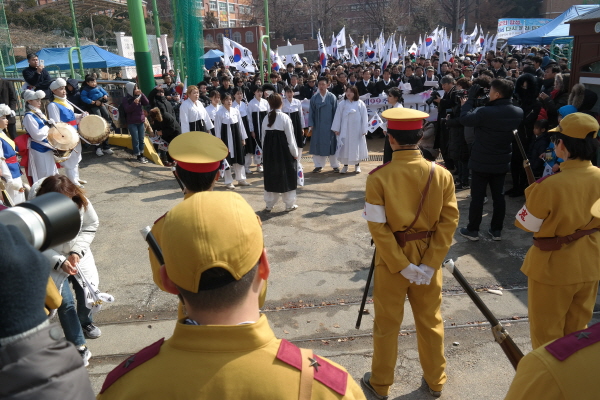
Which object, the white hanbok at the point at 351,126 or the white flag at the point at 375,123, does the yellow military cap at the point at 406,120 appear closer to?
the white hanbok at the point at 351,126

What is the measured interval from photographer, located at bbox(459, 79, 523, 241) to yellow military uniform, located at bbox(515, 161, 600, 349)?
2.49m

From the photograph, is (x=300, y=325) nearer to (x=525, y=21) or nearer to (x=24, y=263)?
(x=24, y=263)

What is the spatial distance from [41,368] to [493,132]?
5599 millimetres

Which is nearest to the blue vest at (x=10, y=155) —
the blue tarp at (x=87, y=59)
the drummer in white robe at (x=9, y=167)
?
the drummer in white robe at (x=9, y=167)

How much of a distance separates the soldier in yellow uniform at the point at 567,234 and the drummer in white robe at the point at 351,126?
256 inches

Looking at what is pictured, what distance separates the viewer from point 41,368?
0.84 meters

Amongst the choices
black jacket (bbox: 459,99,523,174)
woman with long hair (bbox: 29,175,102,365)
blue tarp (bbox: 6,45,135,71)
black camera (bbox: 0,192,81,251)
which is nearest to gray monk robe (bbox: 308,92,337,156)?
black jacket (bbox: 459,99,523,174)

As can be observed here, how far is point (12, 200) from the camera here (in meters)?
6.47

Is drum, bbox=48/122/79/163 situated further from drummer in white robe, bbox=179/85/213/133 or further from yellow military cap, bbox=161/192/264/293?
yellow military cap, bbox=161/192/264/293

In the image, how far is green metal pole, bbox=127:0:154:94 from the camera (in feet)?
32.8

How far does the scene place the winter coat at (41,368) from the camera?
82 centimetres

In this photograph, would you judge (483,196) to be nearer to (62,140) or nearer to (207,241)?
(207,241)

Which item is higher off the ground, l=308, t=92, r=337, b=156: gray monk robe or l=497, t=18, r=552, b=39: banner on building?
l=497, t=18, r=552, b=39: banner on building

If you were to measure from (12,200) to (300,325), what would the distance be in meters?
4.70
